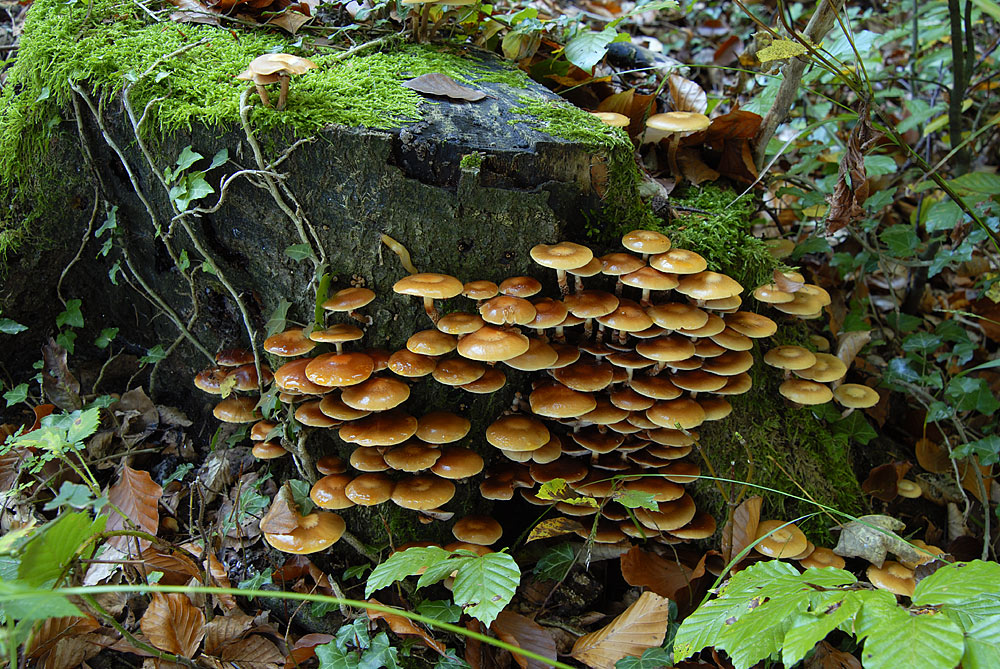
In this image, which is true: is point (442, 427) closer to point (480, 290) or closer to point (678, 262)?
point (480, 290)

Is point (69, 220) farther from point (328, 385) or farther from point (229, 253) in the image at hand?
point (328, 385)

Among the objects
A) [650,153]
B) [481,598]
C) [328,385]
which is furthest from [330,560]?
[650,153]

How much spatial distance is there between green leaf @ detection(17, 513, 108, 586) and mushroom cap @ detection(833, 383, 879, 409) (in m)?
→ 3.60

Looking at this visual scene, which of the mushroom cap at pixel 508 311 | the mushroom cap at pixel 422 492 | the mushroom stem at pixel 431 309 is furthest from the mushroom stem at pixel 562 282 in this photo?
the mushroom cap at pixel 422 492

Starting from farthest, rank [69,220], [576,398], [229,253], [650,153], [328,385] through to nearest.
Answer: [650,153]
[69,220]
[229,253]
[576,398]
[328,385]

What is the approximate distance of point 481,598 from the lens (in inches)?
84.4

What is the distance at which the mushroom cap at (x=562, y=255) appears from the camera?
274 centimetres

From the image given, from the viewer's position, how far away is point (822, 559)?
124 inches

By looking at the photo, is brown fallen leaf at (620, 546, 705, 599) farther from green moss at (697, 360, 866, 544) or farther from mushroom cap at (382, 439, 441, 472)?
mushroom cap at (382, 439, 441, 472)

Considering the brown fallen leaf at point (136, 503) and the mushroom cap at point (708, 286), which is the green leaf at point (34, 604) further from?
the mushroom cap at point (708, 286)

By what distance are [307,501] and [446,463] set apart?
741mm

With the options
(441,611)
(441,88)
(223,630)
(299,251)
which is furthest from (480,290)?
(223,630)

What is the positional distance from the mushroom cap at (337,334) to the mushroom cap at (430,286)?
0.34 m

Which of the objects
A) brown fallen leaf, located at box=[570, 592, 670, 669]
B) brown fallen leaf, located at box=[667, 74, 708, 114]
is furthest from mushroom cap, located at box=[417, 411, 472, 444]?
brown fallen leaf, located at box=[667, 74, 708, 114]
